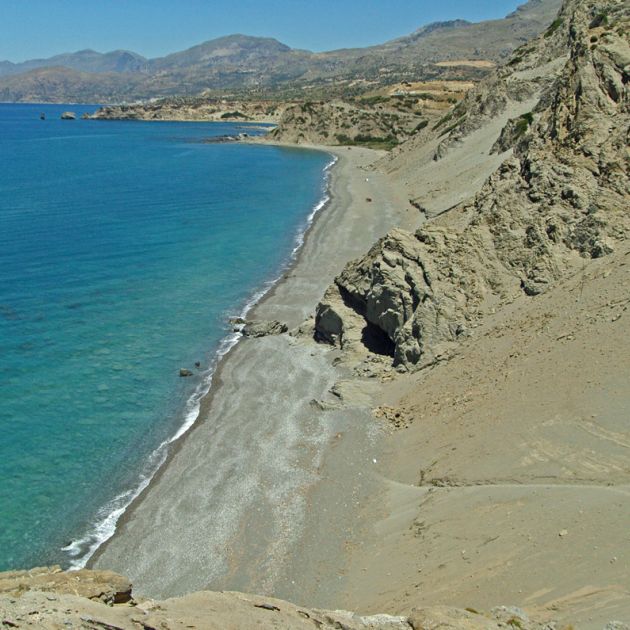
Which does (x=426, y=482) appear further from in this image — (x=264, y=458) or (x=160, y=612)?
(x=160, y=612)

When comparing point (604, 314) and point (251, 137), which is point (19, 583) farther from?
point (251, 137)

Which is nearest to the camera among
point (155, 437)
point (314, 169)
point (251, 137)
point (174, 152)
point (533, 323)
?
point (533, 323)

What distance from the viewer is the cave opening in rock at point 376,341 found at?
27.7 meters

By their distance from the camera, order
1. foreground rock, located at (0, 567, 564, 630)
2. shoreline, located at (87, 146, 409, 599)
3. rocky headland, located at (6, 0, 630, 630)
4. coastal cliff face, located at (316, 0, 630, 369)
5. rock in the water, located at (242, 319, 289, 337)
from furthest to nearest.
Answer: rock in the water, located at (242, 319, 289, 337) → coastal cliff face, located at (316, 0, 630, 369) → shoreline, located at (87, 146, 409, 599) → rocky headland, located at (6, 0, 630, 630) → foreground rock, located at (0, 567, 564, 630)

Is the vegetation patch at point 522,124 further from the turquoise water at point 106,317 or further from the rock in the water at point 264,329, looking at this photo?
the rock in the water at point 264,329

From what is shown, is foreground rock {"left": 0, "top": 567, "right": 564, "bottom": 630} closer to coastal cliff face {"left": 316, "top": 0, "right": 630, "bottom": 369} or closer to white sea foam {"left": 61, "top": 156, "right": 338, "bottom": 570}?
white sea foam {"left": 61, "top": 156, "right": 338, "bottom": 570}

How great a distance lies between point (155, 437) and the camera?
2406 centimetres

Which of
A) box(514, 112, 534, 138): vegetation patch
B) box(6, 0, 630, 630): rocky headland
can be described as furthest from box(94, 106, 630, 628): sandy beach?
box(514, 112, 534, 138): vegetation patch

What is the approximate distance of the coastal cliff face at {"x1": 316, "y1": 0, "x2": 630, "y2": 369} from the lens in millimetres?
24641

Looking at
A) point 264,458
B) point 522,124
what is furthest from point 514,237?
point 522,124

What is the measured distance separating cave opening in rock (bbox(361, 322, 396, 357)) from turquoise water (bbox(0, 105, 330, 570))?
24.3 ft

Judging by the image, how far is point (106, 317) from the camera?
114 feet

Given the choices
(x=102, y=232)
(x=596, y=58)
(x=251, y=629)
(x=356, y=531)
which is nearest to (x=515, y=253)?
(x=596, y=58)

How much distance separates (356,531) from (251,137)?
13807cm
